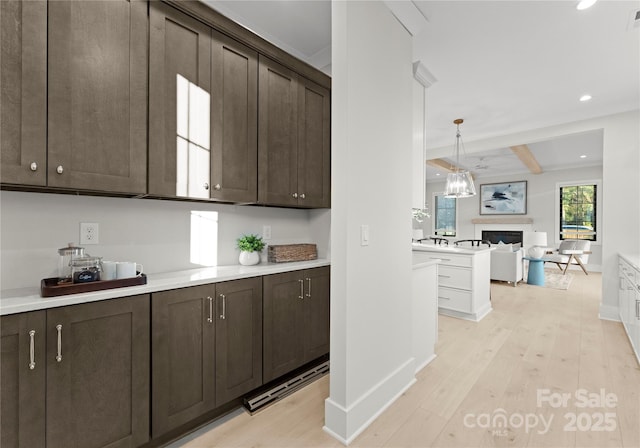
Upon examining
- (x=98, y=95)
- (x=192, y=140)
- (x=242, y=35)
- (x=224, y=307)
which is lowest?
(x=224, y=307)

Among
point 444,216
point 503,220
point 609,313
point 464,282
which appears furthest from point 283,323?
A: point 444,216

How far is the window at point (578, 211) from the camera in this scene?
24.7ft

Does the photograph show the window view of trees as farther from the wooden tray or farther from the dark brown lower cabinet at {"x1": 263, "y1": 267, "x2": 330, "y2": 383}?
the wooden tray

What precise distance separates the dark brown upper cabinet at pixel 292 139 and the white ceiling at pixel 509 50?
0.43 metres

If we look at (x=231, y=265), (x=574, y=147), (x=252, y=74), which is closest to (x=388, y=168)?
(x=252, y=74)

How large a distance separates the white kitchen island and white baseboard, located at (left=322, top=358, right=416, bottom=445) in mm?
1990

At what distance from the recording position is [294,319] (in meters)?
2.11

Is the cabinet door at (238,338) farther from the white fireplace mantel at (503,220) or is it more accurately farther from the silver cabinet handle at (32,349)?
the white fireplace mantel at (503,220)

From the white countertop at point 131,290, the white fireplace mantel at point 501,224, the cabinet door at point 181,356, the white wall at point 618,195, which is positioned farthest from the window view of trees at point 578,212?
the cabinet door at point 181,356

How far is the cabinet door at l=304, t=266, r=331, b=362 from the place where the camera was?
2.21 metres

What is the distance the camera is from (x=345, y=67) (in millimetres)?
1610

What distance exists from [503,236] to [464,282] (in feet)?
21.0

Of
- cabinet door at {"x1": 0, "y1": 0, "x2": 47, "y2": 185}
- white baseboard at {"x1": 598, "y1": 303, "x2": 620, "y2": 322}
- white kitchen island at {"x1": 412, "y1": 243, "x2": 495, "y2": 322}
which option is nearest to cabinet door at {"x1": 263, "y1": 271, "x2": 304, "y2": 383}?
cabinet door at {"x1": 0, "y1": 0, "x2": 47, "y2": 185}

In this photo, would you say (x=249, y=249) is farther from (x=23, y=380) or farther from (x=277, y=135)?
(x=23, y=380)
